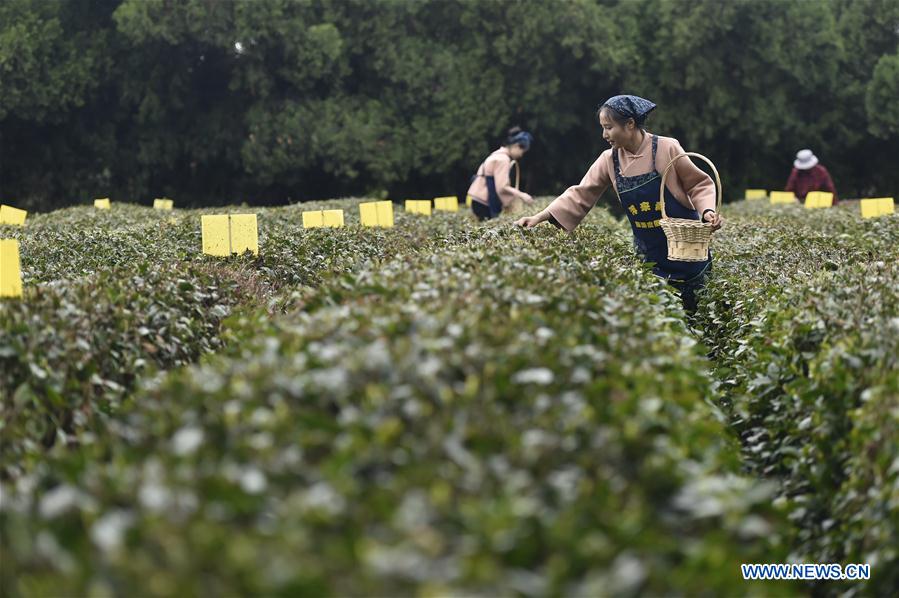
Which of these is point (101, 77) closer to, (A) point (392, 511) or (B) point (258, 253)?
(B) point (258, 253)

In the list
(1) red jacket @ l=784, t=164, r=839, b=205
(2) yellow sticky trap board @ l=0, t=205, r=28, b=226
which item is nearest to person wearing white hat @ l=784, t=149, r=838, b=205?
(1) red jacket @ l=784, t=164, r=839, b=205

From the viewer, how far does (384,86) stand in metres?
27.2

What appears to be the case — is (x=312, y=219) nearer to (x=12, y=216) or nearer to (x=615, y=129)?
(x=615, y=129)

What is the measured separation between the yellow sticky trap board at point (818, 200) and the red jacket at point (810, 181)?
5.01ft

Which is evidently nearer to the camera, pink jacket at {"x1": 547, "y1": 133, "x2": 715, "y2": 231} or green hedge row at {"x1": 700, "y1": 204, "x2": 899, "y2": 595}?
green hedge row at {"x1": 700, "y1": 204, "x2": 899, "y2": 595}

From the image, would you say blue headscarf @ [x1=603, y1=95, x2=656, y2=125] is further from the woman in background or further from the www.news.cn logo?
the woman in background

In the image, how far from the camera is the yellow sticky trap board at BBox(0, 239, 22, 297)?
4688 mm

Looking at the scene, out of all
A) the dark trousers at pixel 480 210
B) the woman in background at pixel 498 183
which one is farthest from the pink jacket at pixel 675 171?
the dark trousers at pixel 480 210

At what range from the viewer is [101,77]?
84.4ft

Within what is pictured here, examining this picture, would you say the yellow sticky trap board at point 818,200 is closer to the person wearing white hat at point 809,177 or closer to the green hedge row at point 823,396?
the person wearing white hat at point 809,177

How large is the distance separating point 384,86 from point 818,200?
14.3m

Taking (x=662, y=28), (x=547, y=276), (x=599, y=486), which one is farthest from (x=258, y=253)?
(x=662, y=28)

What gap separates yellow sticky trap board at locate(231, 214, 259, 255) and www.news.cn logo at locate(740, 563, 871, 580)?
15.6 feet

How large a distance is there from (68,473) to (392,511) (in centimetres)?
83
